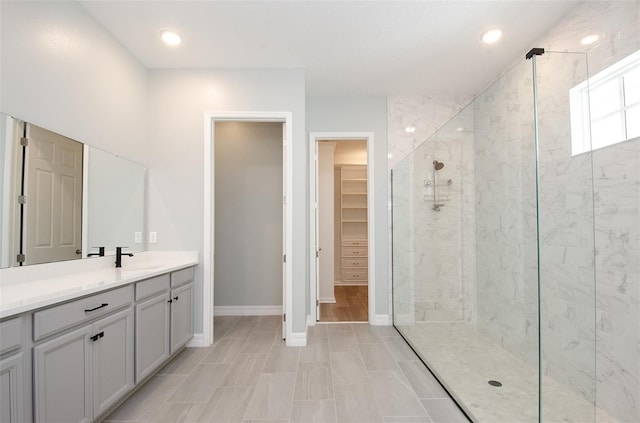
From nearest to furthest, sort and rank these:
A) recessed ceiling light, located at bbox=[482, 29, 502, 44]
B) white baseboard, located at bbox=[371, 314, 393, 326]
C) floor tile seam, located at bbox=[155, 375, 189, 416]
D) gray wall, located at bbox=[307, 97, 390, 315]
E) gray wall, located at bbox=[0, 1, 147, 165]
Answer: gray wall, located at bbox=[0, 1, 147, 165] < floor tile seam, located at bbox=[155, 375, 189, 416] < recessed ceiling light, located at bbox=[482, 29, 502, 44] < white baseboard, located at bbox=[371, 314, 393, 326] < gray wall, located at bbox=[307, 97, 390, 315]

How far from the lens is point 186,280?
2.79m

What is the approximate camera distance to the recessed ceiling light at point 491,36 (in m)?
2.52

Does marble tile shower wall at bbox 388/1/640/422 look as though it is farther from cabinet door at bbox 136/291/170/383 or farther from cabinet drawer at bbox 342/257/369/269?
cabinet drawer at bbox 342/257/369/269

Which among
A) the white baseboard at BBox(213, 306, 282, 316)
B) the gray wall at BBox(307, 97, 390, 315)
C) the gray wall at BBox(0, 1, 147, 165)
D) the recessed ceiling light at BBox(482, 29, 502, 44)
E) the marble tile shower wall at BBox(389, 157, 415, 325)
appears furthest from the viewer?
the white baseboard at BBox(213, 306, 282, 316)

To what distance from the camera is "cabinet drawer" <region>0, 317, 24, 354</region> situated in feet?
3.85

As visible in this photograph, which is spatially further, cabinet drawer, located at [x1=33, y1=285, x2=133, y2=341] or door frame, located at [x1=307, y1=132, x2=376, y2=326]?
door frame, located at [x1=307, y1=132, x2=376, y2=326]

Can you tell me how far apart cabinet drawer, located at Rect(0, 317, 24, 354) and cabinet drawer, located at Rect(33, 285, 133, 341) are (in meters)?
0.06

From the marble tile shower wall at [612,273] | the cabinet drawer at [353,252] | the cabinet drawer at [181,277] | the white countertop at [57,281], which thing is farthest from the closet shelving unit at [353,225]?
the marble tile shower wall at [612,273]

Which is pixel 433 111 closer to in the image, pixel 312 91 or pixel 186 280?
pixel 312 91

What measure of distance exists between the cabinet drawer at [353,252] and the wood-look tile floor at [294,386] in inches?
125

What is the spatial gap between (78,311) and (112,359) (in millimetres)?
446

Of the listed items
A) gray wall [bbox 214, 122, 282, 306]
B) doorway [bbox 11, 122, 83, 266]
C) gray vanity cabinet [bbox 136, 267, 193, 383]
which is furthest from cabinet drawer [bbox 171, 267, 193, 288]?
gray wall [bbox 214, 122, 282, 306]

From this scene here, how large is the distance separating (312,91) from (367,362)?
3073 mm

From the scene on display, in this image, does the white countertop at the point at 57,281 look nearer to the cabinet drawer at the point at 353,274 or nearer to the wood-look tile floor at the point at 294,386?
the wood-look tile floor at the point at 294,386
